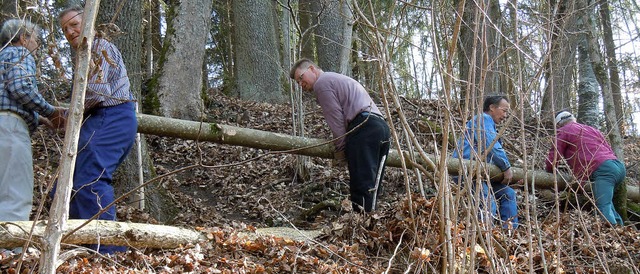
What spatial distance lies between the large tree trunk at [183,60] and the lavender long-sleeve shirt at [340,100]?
11.1 feet

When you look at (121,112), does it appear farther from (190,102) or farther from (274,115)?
(274,115)

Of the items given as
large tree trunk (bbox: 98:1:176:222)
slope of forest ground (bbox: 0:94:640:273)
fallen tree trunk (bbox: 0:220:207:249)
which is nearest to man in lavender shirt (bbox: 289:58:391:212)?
slope of forest ground (bbox: 0:94:640:273)

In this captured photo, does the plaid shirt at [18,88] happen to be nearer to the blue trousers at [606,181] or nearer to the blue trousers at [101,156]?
the blue trousers at [101,156]

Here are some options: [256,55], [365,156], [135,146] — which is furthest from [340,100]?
[256,55]

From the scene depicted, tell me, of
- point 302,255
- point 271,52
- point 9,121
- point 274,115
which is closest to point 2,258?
point 9,121

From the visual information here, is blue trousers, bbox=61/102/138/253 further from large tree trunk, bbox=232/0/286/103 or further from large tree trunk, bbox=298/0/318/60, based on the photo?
large tree trunk, bbox=232/0/286/103

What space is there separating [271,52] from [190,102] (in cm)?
441

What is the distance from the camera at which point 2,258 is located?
3.61 metres

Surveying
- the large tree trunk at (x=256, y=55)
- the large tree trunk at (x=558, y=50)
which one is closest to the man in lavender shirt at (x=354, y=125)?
the large tree trunk at (x=558, y=50)

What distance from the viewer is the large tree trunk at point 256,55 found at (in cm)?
1267

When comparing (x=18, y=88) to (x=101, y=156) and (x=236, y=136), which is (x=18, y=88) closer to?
(x=101, y=156)

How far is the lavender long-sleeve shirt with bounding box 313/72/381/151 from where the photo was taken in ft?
18.6

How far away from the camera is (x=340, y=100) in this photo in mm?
5727

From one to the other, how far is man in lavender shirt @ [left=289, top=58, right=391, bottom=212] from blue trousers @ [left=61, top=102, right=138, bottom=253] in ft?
5.85
